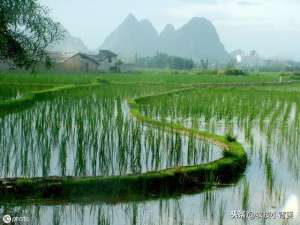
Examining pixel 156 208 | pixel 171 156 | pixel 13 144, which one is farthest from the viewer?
→ pixel 13 144

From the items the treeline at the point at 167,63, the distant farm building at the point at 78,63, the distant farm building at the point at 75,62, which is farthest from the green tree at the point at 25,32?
the treeline at the point at 167,63

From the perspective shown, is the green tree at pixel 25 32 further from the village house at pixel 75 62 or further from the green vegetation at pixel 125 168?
the village house at pixel 75 62

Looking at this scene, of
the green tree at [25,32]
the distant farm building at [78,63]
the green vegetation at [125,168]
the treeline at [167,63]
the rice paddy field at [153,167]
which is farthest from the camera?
the treeline at [167,63]

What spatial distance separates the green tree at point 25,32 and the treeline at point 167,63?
203ft

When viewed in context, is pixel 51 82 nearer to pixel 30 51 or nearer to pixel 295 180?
pixel 30 51

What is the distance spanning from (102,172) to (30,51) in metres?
4.15

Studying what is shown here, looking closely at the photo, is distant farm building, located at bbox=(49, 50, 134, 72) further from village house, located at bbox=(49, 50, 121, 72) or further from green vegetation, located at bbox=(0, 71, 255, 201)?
green vegetation, located at bbox=(0, 71, 255, 201)

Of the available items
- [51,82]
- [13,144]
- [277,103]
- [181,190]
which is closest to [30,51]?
[13,144]

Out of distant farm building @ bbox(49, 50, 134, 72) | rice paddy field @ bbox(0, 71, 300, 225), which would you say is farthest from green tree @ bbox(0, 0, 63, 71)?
distant farm building @ bbox(49, 50, 134, 72)

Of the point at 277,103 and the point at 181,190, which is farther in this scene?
the point at 277,103

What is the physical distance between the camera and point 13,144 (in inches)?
335

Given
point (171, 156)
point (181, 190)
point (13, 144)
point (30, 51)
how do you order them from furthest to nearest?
1. point (30, 51)
2. point (13, 144)
3. point (171, 156)
4. point (181, 190)

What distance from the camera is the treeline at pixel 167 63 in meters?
72.3

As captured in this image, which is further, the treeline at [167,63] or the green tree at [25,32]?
the treeline at [167,63]
